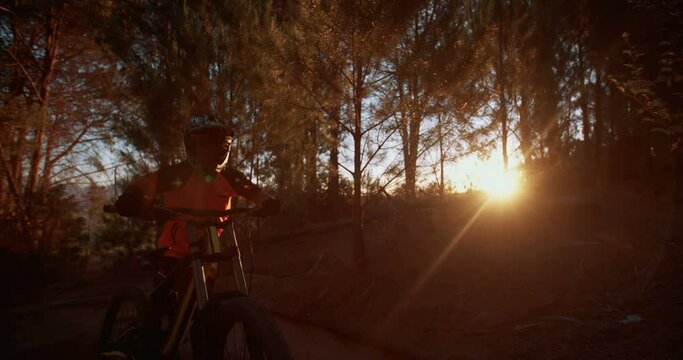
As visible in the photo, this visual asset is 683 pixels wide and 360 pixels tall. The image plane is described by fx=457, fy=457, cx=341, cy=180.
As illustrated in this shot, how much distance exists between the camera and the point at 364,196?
7.87 m

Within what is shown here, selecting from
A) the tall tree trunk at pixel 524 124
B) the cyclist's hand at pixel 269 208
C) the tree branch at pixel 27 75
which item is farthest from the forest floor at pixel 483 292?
→ the tree branch at pixel 27 75

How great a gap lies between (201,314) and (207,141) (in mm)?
1055

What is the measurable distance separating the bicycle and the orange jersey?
137mm

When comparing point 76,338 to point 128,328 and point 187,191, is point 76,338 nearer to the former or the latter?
point 128,328

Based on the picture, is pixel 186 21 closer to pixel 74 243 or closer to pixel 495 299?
pixel 74 243

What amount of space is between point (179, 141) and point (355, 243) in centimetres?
455

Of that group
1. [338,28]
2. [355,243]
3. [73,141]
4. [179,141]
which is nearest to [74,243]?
[73,141]

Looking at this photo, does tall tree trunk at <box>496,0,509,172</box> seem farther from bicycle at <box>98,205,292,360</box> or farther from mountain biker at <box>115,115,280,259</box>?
bicycle at <box>98,205,292,360</box>

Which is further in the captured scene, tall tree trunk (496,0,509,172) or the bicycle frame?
tall tree trunk (496,0,509,172)

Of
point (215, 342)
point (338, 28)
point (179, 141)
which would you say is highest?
point (338, 28)

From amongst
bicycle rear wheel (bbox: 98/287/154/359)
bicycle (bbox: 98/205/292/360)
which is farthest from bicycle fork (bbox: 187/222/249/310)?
bicycle rear wheel (bbox: 98/287/154/359)

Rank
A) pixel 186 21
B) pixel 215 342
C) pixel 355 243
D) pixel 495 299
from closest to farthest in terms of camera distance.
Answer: pixel 215 342, pixel 495 299, pixel 355 243, pixel 186 21

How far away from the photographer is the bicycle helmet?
2783mm

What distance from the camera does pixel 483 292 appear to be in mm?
6008
